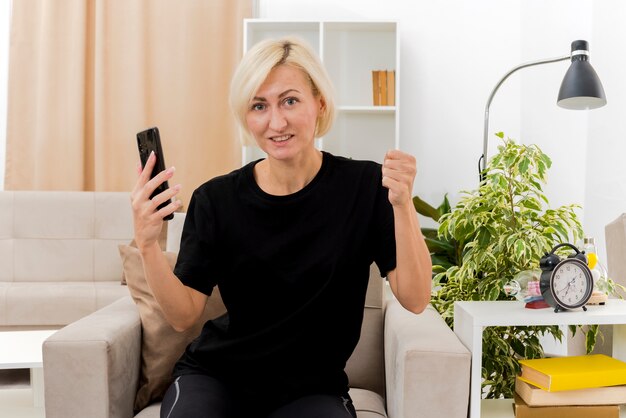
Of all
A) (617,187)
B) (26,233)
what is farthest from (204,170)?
(617,187)

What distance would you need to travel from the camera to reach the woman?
1.36 metres

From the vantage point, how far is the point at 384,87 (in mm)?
3684

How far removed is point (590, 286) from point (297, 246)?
72 cm

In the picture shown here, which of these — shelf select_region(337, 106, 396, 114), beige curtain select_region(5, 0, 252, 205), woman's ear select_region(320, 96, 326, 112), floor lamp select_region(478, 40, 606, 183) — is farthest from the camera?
beige curtain select_region(5, 0, 252, 205)

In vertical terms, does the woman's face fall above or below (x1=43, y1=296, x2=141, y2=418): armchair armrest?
above

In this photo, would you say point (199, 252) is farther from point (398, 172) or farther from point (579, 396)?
point (579, 396)

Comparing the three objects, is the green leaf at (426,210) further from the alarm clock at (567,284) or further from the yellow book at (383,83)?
the alarm clock at (567,284)

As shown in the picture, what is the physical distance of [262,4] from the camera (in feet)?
12.9

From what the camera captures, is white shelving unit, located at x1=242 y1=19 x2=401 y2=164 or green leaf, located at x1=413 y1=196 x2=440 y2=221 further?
white shelving unit, located at x1=242 y1=19 x2=401 y2=164

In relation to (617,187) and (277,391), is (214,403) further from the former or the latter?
(617,187)

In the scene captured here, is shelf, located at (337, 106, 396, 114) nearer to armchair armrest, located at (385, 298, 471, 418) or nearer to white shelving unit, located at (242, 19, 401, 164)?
white shelving unit, located at (242, 19, 401, 164)

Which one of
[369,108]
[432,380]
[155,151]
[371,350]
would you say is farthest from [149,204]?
[369,108]

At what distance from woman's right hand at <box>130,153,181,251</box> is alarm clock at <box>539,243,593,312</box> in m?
0.90

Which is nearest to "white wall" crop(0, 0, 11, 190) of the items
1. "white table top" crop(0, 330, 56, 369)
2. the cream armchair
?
"white table top" crop(0, 330, 56, 369)
